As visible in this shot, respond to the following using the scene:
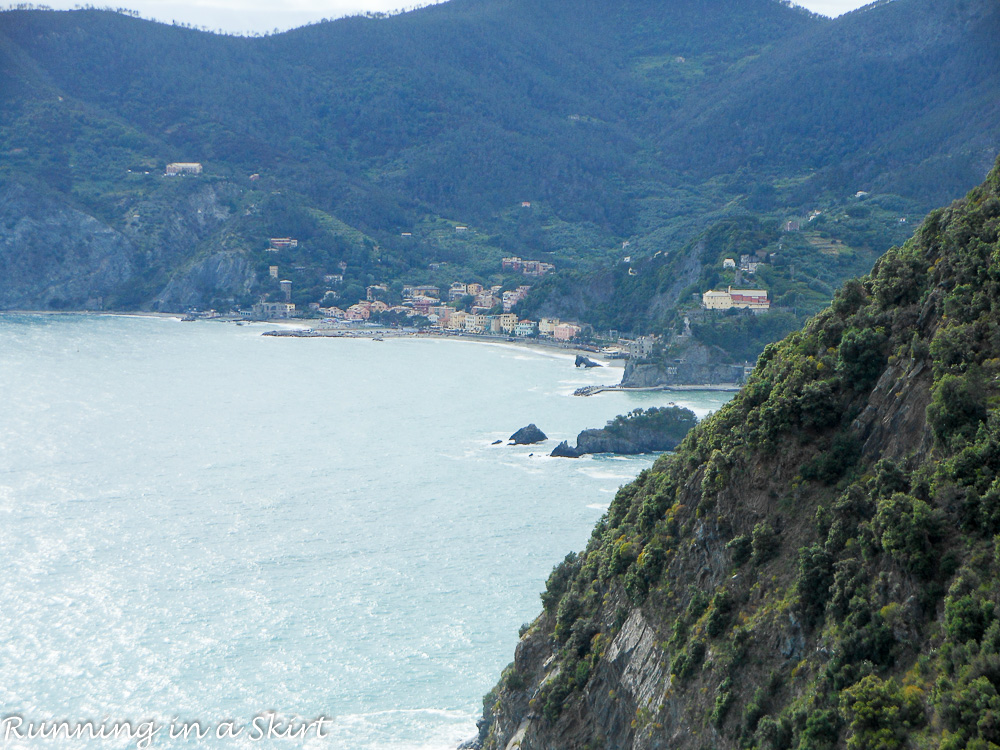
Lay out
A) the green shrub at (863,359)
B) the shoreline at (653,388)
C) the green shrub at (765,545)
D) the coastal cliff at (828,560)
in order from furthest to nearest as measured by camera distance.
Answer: the shoreline at (653,388) < the green shrub at (863,359) < the green shrub at (765,545) < the coastal cliff at (828,560)

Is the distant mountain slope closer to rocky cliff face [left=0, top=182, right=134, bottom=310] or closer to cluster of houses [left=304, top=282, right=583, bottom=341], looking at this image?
rocky cliff face [left=0, top=182, right=134, bottom=310]

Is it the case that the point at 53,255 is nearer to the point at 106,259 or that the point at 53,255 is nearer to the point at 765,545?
the point at 106,259

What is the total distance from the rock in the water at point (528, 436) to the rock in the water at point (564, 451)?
1883mm

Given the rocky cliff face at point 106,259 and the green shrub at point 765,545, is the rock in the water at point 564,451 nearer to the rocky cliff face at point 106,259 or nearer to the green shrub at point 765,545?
the green shrub at point 765,545

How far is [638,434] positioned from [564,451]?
11.9ft

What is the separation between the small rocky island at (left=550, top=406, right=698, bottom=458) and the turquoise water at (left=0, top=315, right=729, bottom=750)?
1.04m

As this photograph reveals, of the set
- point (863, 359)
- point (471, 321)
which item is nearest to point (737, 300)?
point (471, 321)

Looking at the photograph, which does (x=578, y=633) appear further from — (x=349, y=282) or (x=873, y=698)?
(x=349, y=282)

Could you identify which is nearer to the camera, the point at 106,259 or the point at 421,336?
the point at 421,336

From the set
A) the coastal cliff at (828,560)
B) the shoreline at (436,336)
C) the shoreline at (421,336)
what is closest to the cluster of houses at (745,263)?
the shoreline at (436,336)

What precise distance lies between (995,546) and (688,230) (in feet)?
363

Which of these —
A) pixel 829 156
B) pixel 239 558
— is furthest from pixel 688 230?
pixel 239 558

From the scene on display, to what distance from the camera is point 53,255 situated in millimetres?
109500

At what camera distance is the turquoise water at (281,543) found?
21.1m
